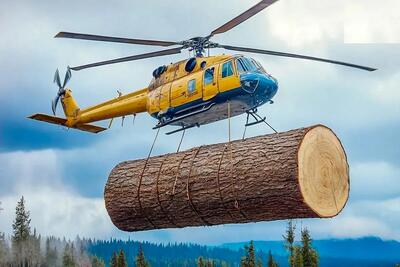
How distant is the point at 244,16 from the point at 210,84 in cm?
154

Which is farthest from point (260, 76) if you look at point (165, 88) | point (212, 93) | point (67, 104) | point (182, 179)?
point (67, 104)

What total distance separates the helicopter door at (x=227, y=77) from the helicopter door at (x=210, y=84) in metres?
0.11

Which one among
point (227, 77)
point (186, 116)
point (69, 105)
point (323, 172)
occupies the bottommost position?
point (323, 172)

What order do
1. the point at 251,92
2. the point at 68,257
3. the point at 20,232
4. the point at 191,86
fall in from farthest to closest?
1. the point at 68,257
2. the point at 20,232
3. the point at 191,86
4. the point at 251,92

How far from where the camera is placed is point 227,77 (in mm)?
13633

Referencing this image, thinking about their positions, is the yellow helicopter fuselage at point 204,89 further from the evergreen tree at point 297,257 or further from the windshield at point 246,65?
the evergreen tree at point 297,257

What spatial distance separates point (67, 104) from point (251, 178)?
33.2 ft

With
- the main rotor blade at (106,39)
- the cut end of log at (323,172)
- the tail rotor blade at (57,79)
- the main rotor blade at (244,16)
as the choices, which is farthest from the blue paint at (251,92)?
the tail rotor blade at (57,79)

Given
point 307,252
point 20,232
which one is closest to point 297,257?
point 307,252

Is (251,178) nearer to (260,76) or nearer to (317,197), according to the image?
(317,197)

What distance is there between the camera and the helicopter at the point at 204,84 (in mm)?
13586

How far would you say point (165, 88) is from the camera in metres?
14.5

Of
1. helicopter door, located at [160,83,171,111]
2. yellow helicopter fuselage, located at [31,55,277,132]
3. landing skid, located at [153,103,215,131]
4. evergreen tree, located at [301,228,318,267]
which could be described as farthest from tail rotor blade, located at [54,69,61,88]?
evergreen tree, located at [301,228,318,267]

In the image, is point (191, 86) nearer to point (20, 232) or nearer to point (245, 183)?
point (245, 183)
